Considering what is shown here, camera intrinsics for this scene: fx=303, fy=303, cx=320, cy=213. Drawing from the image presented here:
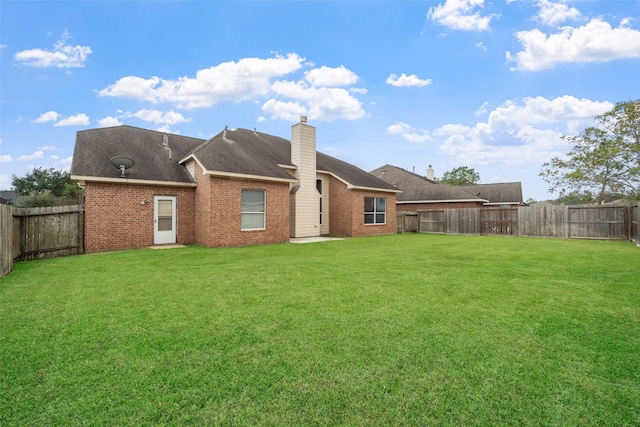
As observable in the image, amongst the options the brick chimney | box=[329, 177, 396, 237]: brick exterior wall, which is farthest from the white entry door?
box=[329, 177, 396, 237]: brick exterior wall

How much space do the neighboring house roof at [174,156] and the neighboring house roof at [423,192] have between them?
476 inches

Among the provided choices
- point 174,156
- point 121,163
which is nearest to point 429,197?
point 174,156

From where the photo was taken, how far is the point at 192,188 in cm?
1335

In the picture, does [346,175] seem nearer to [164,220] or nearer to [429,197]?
[164,220]

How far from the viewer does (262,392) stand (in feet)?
7.90

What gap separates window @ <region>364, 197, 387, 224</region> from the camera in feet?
60.7

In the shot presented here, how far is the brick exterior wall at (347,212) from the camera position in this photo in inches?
687

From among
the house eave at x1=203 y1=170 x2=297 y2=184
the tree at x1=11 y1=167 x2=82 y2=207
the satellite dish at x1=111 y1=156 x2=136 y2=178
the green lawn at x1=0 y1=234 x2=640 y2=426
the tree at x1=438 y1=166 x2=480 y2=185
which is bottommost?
the green lawn at x1=0 y1=234 x2=640 y2=426

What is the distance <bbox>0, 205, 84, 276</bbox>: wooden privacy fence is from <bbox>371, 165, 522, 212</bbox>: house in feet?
78.1

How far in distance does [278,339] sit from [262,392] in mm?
932

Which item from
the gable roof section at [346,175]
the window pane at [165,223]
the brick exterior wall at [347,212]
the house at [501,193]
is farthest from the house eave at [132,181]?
the house at [501,193]

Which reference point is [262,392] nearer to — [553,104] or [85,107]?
[85,107]

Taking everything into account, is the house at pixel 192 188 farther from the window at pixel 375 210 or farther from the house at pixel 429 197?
the house at pixel 429 197

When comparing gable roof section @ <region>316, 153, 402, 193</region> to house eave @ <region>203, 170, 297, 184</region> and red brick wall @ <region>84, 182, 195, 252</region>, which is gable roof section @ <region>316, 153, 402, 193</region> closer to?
house eave @ <region>203, 170, 297, 184</region>
